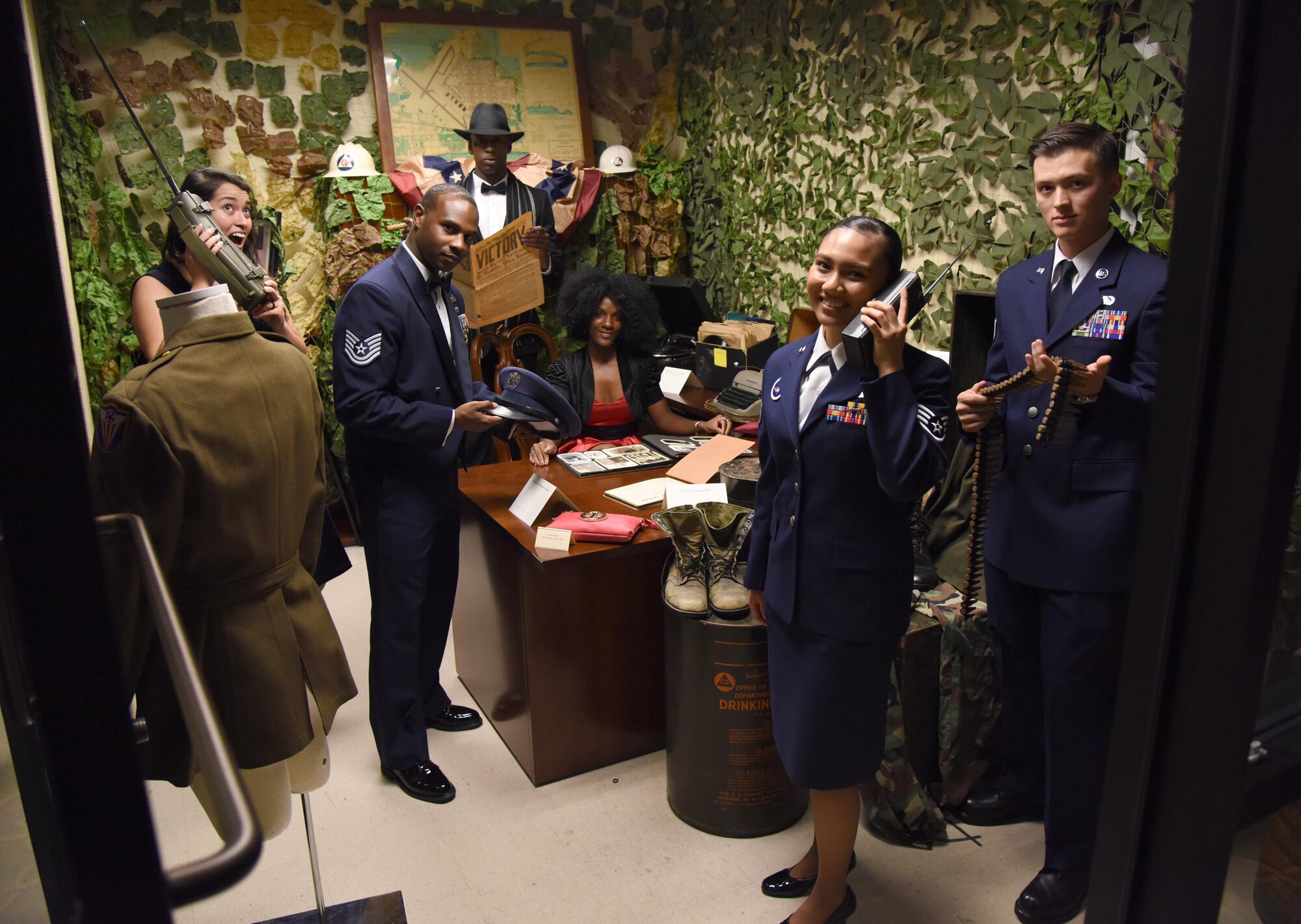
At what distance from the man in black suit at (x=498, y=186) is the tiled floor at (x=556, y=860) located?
3.00 metres

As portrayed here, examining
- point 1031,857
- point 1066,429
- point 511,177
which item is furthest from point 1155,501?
point 511,177

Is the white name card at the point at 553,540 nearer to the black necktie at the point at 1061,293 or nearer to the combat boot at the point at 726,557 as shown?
the combat boot at the point at 726,557

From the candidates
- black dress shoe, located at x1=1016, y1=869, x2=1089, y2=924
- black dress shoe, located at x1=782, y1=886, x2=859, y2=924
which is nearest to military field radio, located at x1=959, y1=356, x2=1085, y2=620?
black dress shoe, located at x1=1016, y1=869, x2=1089, y2=924

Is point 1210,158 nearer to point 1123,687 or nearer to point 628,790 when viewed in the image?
point 1123,687

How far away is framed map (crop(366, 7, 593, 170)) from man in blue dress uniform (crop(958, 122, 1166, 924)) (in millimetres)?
4207

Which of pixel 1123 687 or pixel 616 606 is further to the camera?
pixel 616 606

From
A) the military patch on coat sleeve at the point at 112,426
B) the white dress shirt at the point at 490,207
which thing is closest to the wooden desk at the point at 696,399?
the white dress shirt at the point at 490,207

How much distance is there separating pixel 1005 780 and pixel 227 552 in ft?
7.40

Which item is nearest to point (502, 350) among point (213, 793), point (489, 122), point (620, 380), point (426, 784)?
point (620, 380)

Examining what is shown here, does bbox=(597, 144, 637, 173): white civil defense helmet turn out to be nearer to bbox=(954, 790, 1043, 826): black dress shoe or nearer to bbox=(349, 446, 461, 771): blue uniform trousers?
bbox=(349, 446, 461, 771): blue uniform trousers

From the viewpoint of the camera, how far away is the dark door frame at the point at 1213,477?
59 centimetres

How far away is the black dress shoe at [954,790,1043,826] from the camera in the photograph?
2750mm

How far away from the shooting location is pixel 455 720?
3371mm

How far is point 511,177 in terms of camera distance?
17.4 ft
